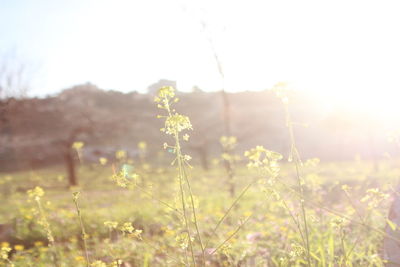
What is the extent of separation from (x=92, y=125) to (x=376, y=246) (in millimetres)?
21879

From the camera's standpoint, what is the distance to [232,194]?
1077 cm

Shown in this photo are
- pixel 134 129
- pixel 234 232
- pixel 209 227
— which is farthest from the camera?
pixel 134 129

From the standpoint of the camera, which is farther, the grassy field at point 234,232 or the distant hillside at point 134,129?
the distant hillside at point 134,129

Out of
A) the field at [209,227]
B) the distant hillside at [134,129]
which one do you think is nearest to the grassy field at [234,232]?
the field at [209,227]

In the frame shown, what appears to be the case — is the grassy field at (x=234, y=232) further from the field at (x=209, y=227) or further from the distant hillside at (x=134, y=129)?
the distant hillside at (x=134, y=129)

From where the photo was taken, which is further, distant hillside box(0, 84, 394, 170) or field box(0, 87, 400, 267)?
distant hillside box(0, 84, 394, 170)

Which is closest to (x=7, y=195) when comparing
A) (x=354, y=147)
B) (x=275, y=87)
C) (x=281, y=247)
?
(x=281, y=247)

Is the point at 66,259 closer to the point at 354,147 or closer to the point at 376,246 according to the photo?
the point at 376,246

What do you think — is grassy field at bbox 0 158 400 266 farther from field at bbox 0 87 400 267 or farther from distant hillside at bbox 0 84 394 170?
distant hillside at bbox 0 84 394 170

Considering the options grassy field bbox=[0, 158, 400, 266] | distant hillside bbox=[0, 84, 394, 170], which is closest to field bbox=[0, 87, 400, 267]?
grassy field bbox=[0, 158, 400, 266]

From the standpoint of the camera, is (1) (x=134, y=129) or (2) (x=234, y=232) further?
(1) (x=134, y=129)

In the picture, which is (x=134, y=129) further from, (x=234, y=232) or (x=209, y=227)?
(x=234, y=232)

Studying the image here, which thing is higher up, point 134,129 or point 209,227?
point 134,129

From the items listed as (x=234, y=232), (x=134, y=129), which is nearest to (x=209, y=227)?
(x=234, y=232)
